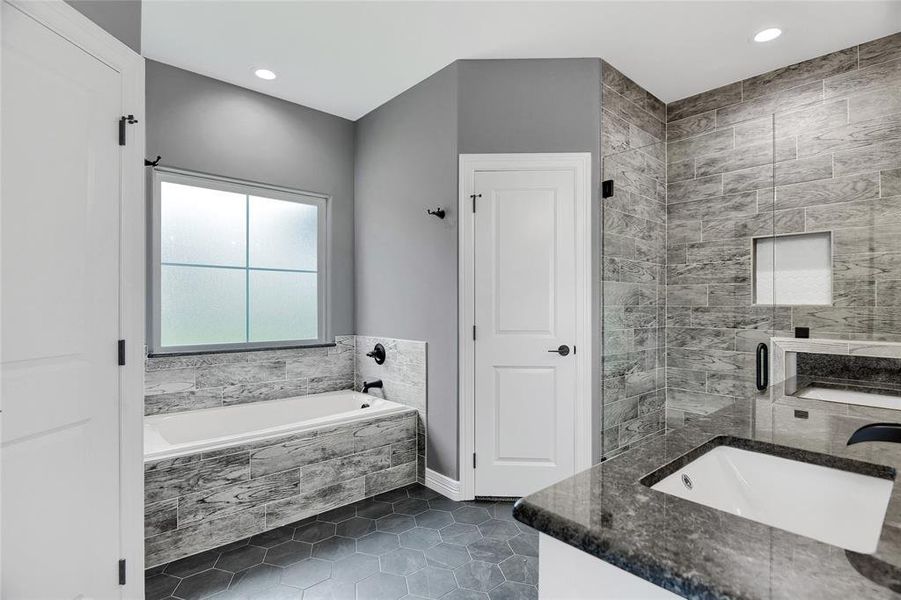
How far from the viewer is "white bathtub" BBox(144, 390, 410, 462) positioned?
7.81 feet

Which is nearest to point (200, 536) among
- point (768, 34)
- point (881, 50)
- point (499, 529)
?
point (499, 529)

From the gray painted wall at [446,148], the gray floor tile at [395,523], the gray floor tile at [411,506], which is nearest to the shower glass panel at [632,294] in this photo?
the gray painted wall at [446,148]

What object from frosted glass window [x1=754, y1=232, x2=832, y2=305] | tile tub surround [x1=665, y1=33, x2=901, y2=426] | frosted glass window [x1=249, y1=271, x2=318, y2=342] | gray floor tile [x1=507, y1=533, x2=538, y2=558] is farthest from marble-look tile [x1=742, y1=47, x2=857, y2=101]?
frosted glass window [x1=249, y1=271, x2=318, y2=342]

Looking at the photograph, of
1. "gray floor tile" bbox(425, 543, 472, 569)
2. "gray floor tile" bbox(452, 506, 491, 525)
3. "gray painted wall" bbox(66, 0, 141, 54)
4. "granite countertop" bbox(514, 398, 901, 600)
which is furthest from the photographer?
"gray floor tile" bbox(452, 506, 491, 525)

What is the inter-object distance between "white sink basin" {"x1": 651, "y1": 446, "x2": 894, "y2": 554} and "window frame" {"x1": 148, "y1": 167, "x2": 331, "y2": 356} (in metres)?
3.17

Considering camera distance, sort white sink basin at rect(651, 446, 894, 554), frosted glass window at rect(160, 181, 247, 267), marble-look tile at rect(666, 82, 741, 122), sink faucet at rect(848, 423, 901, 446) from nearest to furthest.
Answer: white sink basin at rect(651, 446, 894, 554), sink faucet at rect(848, 423, 901, 446), frosted glass window at rect(160, 181, 247, 267), marble-look tile at rect(666, 82, 741, 122)

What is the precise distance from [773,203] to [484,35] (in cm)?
180

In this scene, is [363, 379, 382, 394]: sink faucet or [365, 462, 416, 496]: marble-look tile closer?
[365, 462, 416, 496]: marble-look tile

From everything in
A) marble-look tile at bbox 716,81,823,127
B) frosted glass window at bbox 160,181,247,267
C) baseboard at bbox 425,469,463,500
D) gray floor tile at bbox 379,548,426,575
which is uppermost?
marble-look tile at bbox 716,81,823,127

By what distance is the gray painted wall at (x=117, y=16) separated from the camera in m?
1.64

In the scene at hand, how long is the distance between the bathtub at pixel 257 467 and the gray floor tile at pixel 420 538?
1.75 ft

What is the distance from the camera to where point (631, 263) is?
10.3 feet

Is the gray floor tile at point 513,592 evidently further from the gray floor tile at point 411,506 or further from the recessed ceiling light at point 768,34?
the recessed ceiling light at point 768,34

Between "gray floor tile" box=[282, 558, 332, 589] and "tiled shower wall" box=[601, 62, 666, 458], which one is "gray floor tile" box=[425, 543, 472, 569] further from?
"tiled shower wall" box=[601, 62, 666, 458]
